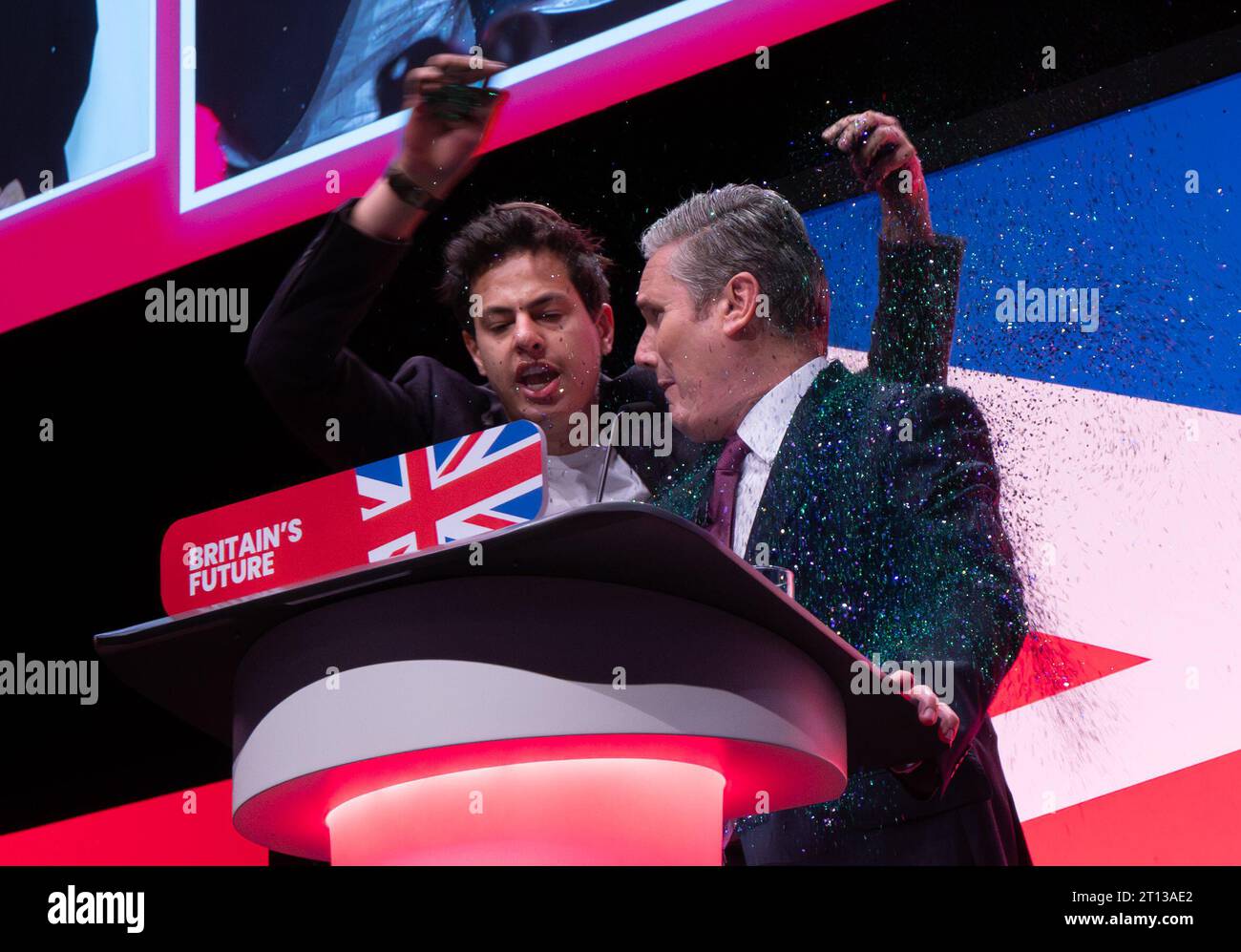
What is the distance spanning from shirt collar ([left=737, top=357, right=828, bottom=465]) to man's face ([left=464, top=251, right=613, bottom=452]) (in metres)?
0.33

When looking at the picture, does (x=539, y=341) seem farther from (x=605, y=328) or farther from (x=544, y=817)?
(x=544, y=817)

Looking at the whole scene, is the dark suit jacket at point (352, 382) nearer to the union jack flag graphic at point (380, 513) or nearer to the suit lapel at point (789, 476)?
the suit lapel at point (789, 476)

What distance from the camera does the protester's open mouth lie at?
1920 millimetres

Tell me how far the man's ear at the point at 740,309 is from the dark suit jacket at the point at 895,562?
0.53ft

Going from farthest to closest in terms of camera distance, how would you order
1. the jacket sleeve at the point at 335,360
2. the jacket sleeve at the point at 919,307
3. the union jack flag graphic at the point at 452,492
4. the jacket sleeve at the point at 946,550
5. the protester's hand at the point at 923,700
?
the jacket sleeve at the point at 335,360 < the jacket sleeve at the point at 919,307 < the jacket sleeve at the point at 946,550 < the union jack flag graphic at the point at 452,492 < the protester's hand at the point at 923,700

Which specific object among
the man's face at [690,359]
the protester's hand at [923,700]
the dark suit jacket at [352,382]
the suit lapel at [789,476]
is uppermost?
the dark suit jacket at [352,382]

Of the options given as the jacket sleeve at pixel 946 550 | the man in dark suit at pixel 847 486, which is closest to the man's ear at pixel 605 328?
the man in dark suit at pixel 847 486

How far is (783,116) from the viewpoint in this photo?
2.09 meters

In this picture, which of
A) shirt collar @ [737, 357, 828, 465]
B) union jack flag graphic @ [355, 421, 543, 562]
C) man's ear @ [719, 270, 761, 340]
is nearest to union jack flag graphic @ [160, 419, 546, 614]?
union jack flag graphic @ [355, 421, 543, 562]

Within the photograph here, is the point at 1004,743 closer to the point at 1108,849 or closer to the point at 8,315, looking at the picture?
the point at 1108,849

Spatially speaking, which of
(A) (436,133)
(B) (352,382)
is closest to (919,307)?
(A) (436,133)

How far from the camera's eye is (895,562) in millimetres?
1474

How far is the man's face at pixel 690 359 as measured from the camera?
67.2 inches
